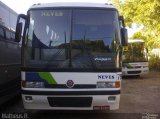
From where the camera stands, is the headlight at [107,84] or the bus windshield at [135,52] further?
the bus windshield at [135,52]

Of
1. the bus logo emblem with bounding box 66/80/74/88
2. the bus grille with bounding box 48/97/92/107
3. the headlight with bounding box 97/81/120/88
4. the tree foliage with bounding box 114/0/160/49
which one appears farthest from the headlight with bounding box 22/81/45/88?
the tree foliage with bounding box 114/0/160/49

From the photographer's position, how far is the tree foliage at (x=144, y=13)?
24064 mm

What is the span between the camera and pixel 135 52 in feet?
90.5

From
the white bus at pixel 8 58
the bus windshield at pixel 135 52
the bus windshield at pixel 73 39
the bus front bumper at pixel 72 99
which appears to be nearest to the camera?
the bus front bumper at pixel 72 99

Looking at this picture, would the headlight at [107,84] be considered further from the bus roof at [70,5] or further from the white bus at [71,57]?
the bus roof at [70,5]

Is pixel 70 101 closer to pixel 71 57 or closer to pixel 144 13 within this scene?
A: pixel 71 57

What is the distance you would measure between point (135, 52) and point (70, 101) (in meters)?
18.2

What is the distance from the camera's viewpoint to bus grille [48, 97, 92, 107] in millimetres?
9945

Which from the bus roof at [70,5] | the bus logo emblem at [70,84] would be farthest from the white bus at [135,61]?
the bus logo emblem at [70,84]

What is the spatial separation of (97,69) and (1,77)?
3.10m

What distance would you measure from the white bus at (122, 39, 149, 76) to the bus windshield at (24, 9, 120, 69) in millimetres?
16719

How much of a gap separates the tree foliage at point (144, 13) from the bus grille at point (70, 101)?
14.7 m

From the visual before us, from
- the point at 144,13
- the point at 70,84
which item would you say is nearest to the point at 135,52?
the point at 144,13

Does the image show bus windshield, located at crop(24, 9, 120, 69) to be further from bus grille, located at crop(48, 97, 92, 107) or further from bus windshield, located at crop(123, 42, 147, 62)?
bus windshield, located at crop(123, 42, 147, 62)
